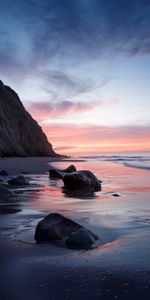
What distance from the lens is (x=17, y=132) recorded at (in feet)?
170

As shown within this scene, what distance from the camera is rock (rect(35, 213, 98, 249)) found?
3.56 metres

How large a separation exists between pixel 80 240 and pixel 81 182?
228 inches

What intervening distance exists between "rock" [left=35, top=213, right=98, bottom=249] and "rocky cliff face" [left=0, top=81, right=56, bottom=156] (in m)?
37.0

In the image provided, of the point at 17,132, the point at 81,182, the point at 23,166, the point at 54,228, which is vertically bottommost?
the point at 54,228

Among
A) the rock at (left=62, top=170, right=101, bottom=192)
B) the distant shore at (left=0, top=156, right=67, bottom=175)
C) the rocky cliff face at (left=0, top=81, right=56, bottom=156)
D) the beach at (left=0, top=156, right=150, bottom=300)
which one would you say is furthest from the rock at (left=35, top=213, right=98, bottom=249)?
the rocky cliff face at (left=0, top=81, right=56, bottom=156)

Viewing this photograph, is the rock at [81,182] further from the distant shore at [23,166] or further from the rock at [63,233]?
the distant shore at [23,166]

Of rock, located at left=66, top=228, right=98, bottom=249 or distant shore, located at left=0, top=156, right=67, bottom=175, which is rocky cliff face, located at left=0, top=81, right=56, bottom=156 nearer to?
distant shore, located at left=0, top=156, right=67, bottom=175

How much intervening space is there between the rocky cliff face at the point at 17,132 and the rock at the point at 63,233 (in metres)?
37.0

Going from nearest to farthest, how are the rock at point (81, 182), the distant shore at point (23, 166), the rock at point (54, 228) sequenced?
the rock at point (54, 228) < the rock at point (81, 182) < the distant shore at point (23, 166)

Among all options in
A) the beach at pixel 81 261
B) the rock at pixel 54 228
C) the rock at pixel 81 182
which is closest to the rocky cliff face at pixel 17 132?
the rock at pixel 81 182

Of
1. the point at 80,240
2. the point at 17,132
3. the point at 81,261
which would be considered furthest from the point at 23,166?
the point at 17,132

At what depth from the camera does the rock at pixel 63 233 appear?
356 centimetres

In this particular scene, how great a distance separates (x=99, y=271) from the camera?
2719 mm

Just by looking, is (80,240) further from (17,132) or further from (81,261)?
(17,132)
